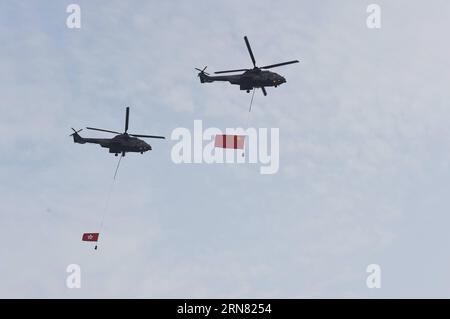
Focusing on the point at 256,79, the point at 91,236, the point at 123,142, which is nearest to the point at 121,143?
the point at 123,142

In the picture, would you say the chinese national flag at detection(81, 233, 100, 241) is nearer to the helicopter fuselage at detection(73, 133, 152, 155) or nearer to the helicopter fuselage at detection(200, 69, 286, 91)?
the helicopter fuselage at detection(73, 133, 152, 155)

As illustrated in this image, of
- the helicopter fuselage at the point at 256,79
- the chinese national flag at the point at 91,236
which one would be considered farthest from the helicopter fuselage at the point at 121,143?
the helicopter fuselage at the point at 256,79

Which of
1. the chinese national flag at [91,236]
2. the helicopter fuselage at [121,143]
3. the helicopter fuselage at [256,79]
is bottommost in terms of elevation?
the chinese national flag at [91,236]

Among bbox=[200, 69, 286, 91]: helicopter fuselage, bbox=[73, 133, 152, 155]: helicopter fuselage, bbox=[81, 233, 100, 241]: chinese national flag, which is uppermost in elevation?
bbox=[200, 69, 286, 91]: helicopter fuselage

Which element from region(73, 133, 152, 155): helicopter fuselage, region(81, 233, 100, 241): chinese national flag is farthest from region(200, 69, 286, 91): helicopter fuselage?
region(81, 233, 100, 241): chinese national flag

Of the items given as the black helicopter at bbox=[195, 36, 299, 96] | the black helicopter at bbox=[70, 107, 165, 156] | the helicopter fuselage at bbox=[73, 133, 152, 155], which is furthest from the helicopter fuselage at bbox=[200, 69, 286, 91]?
the helicopter fuselage at bbox=[73, 133, 152, 155]

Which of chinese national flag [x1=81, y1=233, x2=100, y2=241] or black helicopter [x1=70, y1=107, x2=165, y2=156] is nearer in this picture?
chinese national flag [x1=81, y1=233, x2=100, y2=241]

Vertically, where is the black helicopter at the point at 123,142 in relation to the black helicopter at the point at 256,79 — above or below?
below

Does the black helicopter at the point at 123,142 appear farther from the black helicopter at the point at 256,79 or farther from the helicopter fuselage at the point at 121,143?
the black helicopter at the point at 256,79

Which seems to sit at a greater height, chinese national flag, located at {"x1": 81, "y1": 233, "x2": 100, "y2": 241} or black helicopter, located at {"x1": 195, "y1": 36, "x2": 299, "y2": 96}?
black helicopter, located at {"x1": 195, "y1": 36, "x2": 299, "y2": 96}

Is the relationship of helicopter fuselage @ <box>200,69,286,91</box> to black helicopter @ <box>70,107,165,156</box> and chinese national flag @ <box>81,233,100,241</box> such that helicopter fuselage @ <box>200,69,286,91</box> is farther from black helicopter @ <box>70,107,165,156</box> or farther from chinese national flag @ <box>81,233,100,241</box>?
chinese national flag @ <box>81,233,100,241</box>
